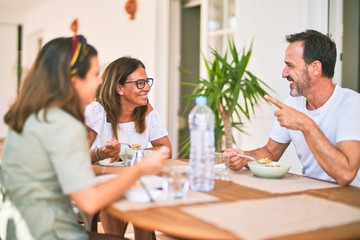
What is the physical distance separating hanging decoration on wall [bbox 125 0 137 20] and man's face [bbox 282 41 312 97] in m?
3.47

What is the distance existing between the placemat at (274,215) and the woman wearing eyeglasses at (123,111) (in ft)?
3.79

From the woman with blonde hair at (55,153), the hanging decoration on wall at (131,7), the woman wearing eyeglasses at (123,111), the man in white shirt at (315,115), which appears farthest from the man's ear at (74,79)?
the hanging decoration on wall at (131,7)

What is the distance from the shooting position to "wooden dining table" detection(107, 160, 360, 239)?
1.05 metres

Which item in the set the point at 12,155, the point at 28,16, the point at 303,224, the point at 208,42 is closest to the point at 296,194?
the point at 303,224

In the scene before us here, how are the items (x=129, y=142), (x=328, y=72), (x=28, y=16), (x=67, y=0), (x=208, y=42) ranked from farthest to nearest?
1. (x=28, y=16)
2. (x=67, y=0)
3. (x=208, y=42)
4. (x=129, y=142)
5. (x=328, y=72)

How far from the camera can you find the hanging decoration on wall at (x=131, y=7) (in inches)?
209

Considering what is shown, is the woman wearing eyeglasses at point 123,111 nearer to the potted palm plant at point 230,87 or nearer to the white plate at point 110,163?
the white plate at point 110,163

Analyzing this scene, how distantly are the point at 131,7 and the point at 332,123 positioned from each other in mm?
3830

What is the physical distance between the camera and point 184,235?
1.06m

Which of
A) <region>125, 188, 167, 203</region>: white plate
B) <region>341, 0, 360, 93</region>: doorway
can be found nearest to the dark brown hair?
<region>125, 188, 167, 203</region>: white plate

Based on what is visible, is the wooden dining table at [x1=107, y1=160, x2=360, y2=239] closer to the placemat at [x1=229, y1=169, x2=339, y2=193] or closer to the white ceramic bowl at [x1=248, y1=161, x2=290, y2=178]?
the placemat at [x1=229, y1=169, x2=339, y2=193]

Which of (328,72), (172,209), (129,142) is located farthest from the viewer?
(129,142)

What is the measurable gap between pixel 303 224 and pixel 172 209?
354 mm

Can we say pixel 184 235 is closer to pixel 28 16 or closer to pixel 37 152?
pixel 37 152
